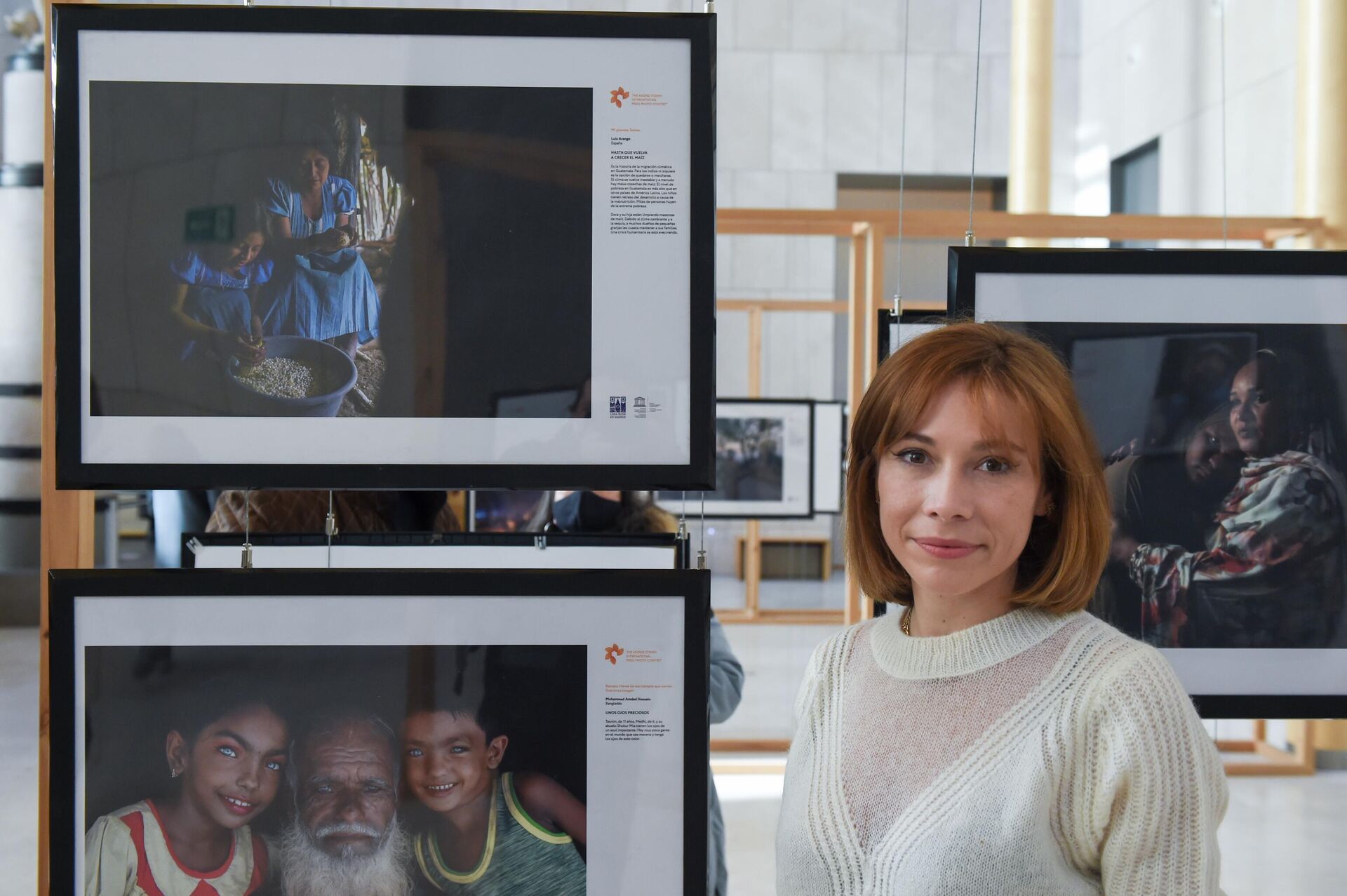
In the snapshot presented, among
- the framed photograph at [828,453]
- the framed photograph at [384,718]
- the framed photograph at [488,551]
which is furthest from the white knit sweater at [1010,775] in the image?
the framed photograph at [828,453]

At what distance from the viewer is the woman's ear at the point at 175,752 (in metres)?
1.56

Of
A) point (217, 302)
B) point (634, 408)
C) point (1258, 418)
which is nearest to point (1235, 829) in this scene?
point (1258, 418)

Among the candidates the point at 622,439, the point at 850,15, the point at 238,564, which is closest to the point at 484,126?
the point at 622,439

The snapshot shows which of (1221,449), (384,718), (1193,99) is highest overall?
(1193,99)

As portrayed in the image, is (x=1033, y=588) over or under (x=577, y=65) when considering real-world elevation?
under

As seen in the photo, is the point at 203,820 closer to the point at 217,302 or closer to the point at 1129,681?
the point at 217,302

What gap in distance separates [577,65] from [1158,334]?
1.17 metres

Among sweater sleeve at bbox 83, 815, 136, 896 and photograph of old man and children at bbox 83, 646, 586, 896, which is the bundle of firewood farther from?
sweater sleeve at bbox 83, 815, 136, 896

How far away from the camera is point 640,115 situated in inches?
61.4

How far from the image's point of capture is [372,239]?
5.11 feet

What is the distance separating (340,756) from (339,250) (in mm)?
697

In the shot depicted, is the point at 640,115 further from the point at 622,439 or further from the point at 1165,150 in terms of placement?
the point at 1165,150

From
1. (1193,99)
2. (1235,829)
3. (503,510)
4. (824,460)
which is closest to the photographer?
(1235,829)

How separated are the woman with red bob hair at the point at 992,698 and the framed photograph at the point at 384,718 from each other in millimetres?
222
